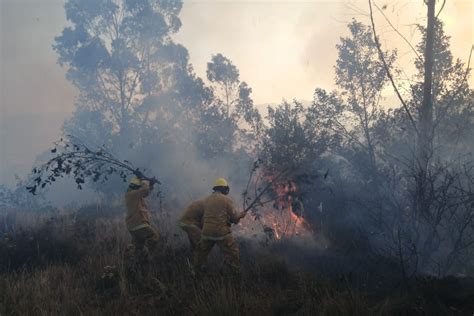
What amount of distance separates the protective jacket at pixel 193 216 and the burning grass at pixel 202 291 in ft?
2.47

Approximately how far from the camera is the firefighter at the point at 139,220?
8.89m

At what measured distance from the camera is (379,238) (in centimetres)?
1066

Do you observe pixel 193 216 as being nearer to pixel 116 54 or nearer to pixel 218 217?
Answer: pixel 218 217

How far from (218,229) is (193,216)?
0.87 meters

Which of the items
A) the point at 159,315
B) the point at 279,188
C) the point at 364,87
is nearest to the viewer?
the point at 159,315

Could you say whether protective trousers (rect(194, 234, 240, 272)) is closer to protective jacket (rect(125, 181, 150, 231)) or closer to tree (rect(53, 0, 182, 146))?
protective jacket (rect(125, 181, 150, 231))

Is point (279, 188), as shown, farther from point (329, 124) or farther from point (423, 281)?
point (423, 281)

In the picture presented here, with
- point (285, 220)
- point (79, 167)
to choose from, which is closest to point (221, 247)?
point (79, 167)

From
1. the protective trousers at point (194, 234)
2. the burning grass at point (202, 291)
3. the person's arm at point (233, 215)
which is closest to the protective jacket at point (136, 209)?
the burning grass at point (202, 291)

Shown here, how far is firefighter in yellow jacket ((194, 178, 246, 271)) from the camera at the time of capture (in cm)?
755

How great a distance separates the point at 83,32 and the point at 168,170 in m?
12.2

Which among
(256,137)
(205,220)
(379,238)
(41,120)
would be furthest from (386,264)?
(41,120)

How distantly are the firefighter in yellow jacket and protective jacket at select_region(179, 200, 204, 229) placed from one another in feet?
1.47

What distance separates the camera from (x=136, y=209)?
8930 millimetres
